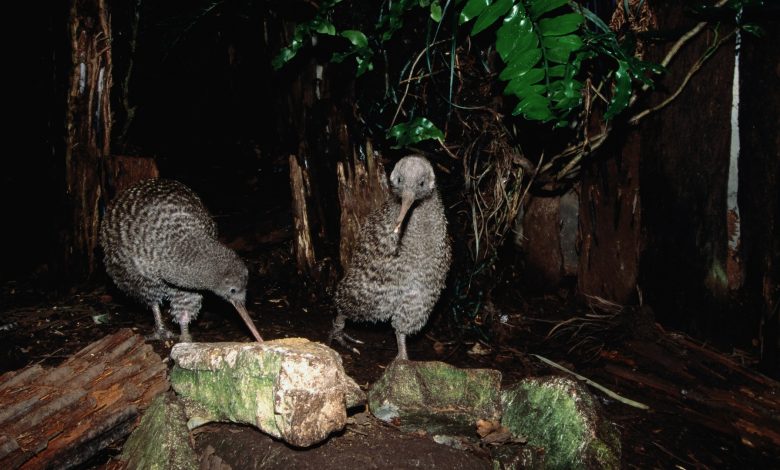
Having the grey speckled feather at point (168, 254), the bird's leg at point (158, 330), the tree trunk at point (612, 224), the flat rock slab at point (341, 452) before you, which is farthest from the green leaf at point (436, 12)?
the bird's leg at point (158, 330)

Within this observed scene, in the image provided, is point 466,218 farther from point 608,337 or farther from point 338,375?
point 338,375

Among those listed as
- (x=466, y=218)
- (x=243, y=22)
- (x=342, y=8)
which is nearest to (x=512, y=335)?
(x=466, y=218)

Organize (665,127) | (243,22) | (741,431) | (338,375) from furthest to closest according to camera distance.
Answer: (243,22) < (665,127) < (741,431) < (338,375)

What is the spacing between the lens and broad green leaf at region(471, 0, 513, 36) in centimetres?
337

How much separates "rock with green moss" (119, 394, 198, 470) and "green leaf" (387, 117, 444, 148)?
92.7 inches

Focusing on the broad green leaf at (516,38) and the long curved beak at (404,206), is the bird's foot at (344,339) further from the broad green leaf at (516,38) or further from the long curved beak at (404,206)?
the broad green leaf at (516,38)

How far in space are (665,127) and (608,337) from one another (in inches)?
60.6

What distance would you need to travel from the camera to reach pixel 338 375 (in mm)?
2445

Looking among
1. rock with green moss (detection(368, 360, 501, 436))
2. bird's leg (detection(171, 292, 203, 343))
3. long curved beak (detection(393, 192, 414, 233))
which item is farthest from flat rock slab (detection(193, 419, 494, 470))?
bird's leg (detection(171, 292, 203, 343))

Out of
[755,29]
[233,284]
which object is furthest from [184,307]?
[755,29]

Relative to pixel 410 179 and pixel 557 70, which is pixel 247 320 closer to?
pixel 410 179

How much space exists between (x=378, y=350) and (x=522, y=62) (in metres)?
2.28

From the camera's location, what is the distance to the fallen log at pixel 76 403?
2.52 meters

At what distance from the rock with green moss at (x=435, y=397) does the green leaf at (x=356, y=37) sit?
2342 mm
